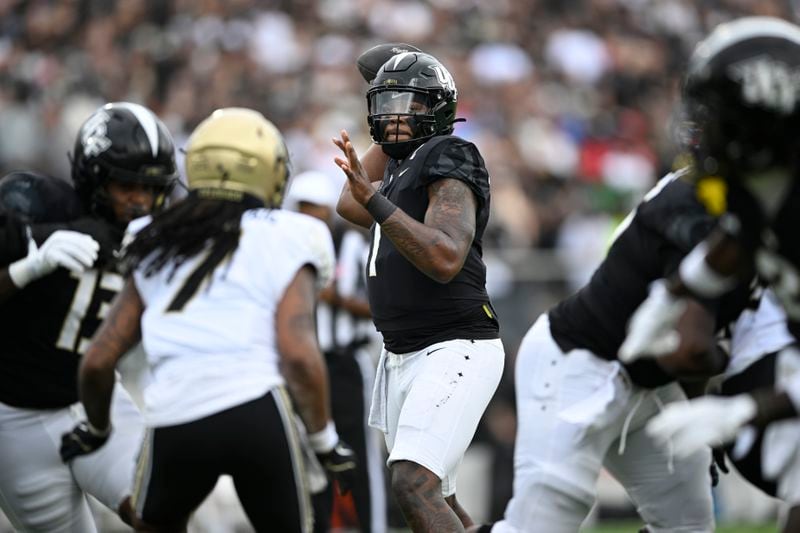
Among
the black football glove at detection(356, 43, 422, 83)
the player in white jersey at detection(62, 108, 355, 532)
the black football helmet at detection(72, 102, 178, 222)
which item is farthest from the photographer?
the black football glove at detection(356, 43, 422, 83)

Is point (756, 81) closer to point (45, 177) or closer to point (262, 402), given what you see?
point (262, 402)

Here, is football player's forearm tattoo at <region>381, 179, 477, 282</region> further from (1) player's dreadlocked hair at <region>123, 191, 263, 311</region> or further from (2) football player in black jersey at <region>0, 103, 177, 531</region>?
(2) football player in black jersey at <region>0, 103, 177, 531</region>

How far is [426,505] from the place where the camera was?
4762mm

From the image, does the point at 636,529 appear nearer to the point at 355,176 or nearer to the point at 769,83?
the point at 355,176

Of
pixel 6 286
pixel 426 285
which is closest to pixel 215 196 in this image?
pixel 426 285

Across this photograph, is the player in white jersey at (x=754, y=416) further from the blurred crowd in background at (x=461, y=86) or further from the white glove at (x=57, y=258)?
the blurred crowd in background at (x=461, y=86)

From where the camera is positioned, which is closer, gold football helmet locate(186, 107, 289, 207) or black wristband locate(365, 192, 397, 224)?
gold football helmet locate(186, 107, 289, 207)

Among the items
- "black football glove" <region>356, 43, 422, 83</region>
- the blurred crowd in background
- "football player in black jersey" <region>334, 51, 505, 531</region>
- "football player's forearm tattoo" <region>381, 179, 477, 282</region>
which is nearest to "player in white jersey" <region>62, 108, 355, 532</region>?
"football player's forearm tattoo" <region>381, 179, 477, 282</region>

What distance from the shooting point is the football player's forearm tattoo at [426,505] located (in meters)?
4.73

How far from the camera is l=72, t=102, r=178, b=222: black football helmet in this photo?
572 centimetres

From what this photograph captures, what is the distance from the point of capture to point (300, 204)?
8227mm

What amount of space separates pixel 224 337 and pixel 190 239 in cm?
35

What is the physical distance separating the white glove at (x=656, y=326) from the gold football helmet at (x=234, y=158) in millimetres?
1342

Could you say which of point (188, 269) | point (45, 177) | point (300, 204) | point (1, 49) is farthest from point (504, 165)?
→ point (188, 269)
